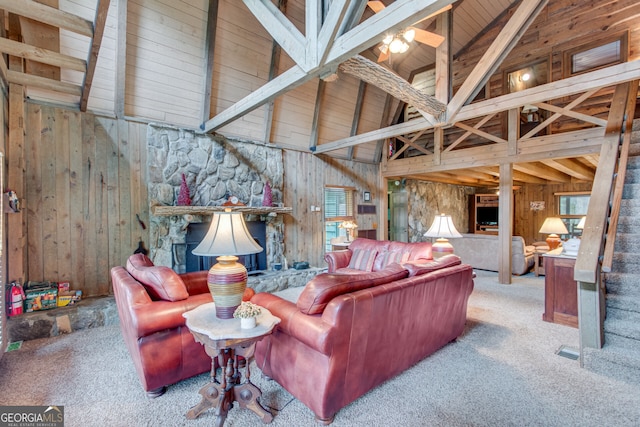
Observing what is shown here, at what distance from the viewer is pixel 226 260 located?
1.96 metres

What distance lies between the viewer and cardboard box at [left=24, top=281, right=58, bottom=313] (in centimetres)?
328

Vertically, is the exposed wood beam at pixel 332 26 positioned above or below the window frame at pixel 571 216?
above

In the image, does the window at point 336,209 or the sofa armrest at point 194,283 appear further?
the window at point 336,209

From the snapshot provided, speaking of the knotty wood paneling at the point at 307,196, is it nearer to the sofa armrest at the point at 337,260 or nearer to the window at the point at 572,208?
the sofa armrest at the point at 337,260

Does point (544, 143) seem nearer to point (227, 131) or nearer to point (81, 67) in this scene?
point (227, 131)

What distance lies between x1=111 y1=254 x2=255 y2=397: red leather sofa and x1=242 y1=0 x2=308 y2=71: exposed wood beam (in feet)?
6.90

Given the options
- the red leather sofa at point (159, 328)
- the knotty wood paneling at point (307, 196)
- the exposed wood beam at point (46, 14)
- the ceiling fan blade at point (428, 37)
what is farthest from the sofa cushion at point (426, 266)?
the exposed wood beam at point (46, 14)

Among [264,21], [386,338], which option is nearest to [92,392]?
[386,338]

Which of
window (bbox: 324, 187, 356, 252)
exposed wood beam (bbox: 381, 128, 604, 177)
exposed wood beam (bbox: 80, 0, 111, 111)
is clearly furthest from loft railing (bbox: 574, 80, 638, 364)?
exposed wood beam (bbox: 80, 0, 111, 111)

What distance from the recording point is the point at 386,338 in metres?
2.11

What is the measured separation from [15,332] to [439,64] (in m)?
6.19

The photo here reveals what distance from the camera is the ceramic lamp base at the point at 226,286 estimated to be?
1880 millimetres

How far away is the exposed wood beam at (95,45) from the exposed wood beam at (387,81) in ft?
7.16

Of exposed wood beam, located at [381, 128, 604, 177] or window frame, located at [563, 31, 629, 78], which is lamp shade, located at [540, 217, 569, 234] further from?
window frame, located at [563, 31, 629, 78]
